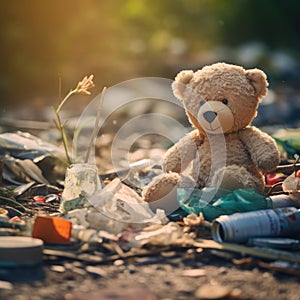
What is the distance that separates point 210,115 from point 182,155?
24cm

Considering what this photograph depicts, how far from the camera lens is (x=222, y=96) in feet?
11.0

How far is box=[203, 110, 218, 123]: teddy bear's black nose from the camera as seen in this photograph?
333 cm

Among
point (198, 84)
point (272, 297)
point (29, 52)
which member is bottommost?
point (272, 297)

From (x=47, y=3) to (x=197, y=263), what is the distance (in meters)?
6.82

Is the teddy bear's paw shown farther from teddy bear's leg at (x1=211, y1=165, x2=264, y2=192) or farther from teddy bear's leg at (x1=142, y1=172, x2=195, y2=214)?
teddy bear's leg at (x1=211, y1=165, x2=264, y2=192)

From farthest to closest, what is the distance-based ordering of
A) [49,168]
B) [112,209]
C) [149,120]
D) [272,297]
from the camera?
[149,120]
[49,168]
[112,209]
[272,297]

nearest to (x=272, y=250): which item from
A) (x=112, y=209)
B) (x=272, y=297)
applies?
(x=272, y=297)

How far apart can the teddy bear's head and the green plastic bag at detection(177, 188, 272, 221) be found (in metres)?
0.29

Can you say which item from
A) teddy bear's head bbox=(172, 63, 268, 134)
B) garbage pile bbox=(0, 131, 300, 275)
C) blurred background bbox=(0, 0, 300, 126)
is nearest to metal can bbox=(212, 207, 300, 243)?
garbage pile bbox=(0, 131, 300, 275)

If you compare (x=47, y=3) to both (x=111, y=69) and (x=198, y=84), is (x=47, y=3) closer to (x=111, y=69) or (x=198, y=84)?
(x=111, y=69)

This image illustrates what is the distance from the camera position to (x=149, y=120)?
6457mm

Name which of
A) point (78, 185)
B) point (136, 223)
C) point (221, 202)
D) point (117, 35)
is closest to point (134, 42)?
point (117, 35)

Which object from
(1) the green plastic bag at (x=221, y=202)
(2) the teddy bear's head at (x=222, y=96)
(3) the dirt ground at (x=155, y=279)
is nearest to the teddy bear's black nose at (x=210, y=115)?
(2) the teddy bear's head at (x=222, y=96)

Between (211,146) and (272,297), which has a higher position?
(211,146)
